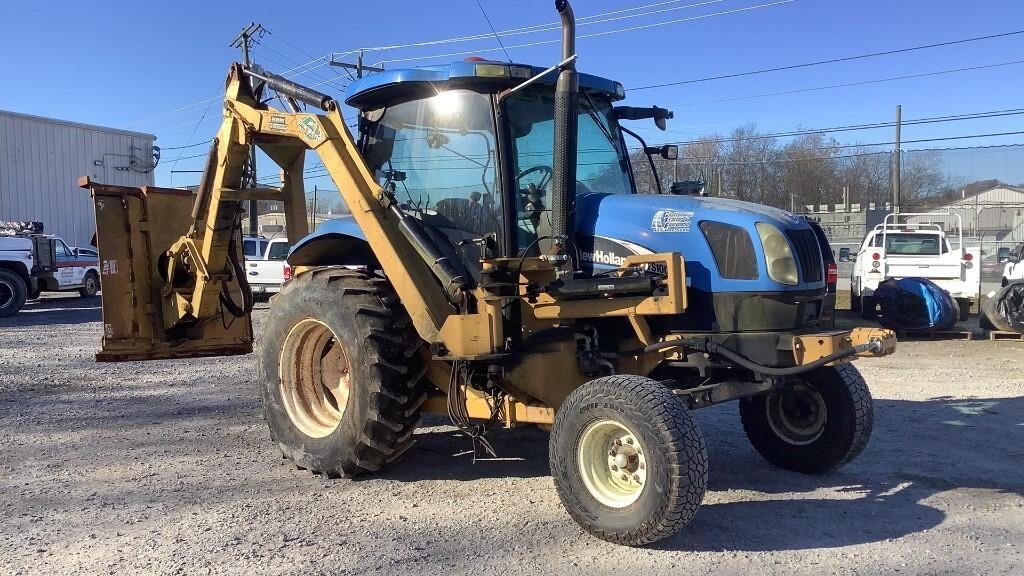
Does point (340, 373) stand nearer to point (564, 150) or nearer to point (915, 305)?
point (564, 150)

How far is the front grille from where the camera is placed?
4621 millimetres

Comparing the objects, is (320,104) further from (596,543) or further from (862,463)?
(862,463)

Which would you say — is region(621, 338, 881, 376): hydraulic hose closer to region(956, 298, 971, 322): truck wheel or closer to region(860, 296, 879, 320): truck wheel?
region(860, 296, 879, 320): truck wheel

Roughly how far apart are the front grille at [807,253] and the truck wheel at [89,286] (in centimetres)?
2096

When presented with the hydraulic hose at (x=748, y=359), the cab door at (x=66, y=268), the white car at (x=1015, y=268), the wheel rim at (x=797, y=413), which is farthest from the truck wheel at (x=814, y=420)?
the cab door at (x=66, y=268)

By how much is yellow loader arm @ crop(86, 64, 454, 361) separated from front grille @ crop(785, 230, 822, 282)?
6.76 ft

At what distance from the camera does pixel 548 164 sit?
4.96 metres

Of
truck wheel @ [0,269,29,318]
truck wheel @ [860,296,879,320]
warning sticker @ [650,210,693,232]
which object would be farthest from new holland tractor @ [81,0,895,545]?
truck wheel @ [0,269,29,318]

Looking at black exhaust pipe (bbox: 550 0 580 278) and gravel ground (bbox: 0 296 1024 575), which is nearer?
gravel ground (bbox: 0 296 1024 575)

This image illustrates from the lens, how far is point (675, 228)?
4605 mm

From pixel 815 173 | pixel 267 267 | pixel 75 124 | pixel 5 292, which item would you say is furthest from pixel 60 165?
pixel 815 173

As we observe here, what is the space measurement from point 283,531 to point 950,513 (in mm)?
3787

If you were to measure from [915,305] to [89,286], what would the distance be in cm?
2000

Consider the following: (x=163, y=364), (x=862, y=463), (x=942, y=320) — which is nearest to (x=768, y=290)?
(x=862, y=463)
